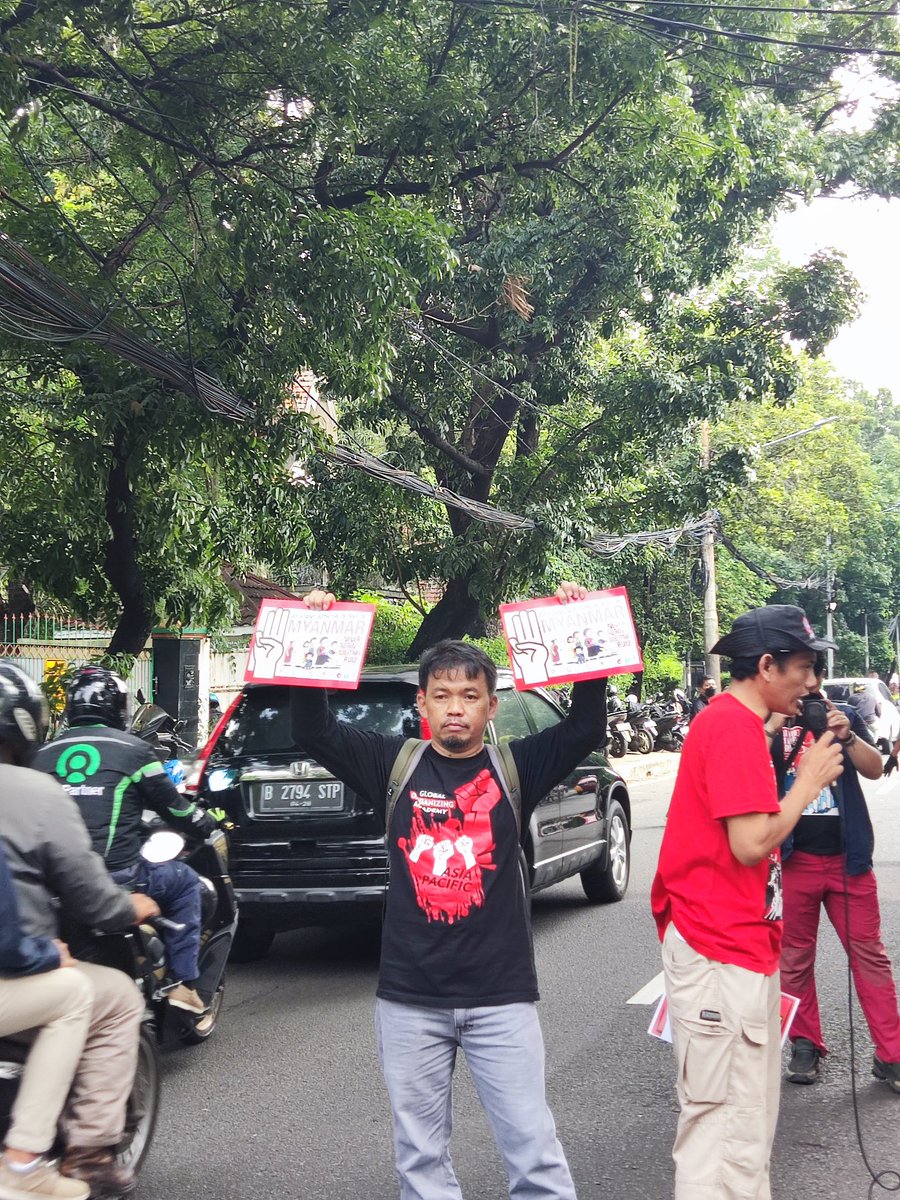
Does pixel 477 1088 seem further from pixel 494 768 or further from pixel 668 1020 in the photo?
pixel 494 768

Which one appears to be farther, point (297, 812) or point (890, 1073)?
point (297, 812)

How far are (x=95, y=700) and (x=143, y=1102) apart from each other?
4.81 ft

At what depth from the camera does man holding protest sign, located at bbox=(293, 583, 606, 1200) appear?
285 centimetres

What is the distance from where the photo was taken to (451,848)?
298 cm

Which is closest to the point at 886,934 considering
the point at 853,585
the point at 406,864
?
the point at 406,864

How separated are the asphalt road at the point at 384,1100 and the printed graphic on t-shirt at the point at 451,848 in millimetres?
1517

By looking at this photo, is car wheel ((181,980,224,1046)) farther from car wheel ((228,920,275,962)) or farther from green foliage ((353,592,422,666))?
green foliage ((353,592,422,666))

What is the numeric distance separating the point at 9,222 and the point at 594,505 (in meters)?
10.0

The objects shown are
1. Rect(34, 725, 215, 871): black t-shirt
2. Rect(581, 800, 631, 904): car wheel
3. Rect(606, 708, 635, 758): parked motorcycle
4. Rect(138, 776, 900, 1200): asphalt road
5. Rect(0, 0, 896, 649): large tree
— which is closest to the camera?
Rect(138, 776, 900, 1200): asphalt road

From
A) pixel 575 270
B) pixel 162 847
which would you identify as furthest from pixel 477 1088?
pixel 575 270

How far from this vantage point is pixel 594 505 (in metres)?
17.6

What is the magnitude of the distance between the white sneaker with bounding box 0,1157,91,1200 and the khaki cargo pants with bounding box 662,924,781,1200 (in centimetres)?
153

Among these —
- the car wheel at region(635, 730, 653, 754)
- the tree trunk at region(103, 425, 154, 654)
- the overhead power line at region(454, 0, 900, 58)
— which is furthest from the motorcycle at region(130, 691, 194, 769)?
the car wheel at region(635, 730, 653, 754)

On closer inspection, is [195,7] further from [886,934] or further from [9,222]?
[886,934]
